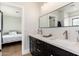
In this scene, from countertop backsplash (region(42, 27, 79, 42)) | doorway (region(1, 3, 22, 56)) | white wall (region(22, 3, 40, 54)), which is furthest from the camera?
white wall (region(22, 3, 40, 54))

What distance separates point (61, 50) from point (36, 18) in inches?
76.2

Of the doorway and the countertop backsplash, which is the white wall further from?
the countertop backsplash

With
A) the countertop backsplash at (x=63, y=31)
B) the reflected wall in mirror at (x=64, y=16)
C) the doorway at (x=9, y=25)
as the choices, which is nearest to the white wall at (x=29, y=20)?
the doorway at (x=9, y=25)

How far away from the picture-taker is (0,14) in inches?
98.3

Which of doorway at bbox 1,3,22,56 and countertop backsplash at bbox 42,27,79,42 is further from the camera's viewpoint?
doorway at bbox 1,3,22,56

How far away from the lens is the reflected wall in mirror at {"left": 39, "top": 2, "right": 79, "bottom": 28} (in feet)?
5.10

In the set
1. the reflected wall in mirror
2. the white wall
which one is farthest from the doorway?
the reflected wall in mirror

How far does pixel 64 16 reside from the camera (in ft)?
5.96

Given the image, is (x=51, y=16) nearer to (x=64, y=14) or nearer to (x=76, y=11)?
(x=64, y=14)

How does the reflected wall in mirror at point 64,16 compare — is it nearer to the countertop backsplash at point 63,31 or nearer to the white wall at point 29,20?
the countertop backsplash at point 63,31

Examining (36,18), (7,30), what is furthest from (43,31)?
(7,30)

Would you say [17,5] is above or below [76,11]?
above

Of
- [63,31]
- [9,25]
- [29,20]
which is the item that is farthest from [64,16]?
[9,25]

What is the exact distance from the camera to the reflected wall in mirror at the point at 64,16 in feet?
5.10
